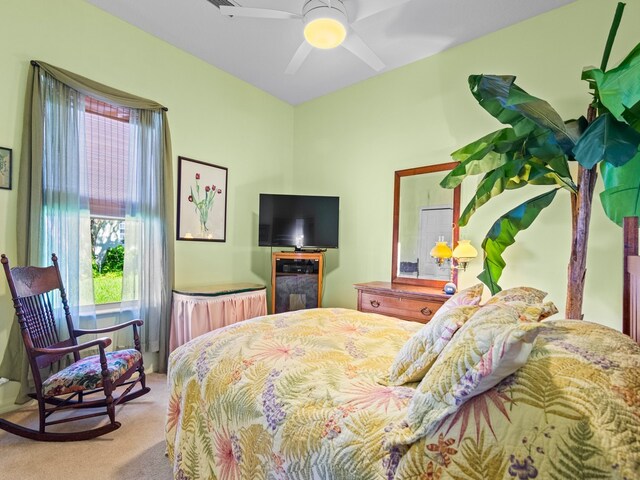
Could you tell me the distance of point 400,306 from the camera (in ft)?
9.35

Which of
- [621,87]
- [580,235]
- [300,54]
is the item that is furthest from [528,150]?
[300,54]

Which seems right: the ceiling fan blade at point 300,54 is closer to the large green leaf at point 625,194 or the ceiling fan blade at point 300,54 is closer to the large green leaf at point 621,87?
the large green leaf at point 621,87

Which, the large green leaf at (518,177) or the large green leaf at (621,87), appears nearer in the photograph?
the large green leaf at (621,87)

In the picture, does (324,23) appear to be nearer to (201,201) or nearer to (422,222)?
(422,222)

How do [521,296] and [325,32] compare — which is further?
[325,32]

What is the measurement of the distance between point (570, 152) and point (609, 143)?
1.85 ft

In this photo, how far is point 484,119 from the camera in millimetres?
2861

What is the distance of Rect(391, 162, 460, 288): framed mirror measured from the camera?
3059 millimetres

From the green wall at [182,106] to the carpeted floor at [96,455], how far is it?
0.81 metres

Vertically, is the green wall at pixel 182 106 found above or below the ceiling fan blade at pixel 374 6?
below

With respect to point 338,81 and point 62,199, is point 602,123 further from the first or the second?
point 62,199

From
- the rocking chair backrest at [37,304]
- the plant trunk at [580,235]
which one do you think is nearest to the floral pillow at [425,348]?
the plant trunk at [580,235]

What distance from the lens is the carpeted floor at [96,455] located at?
1680mm

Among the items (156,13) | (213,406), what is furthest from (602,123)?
(156,13)
